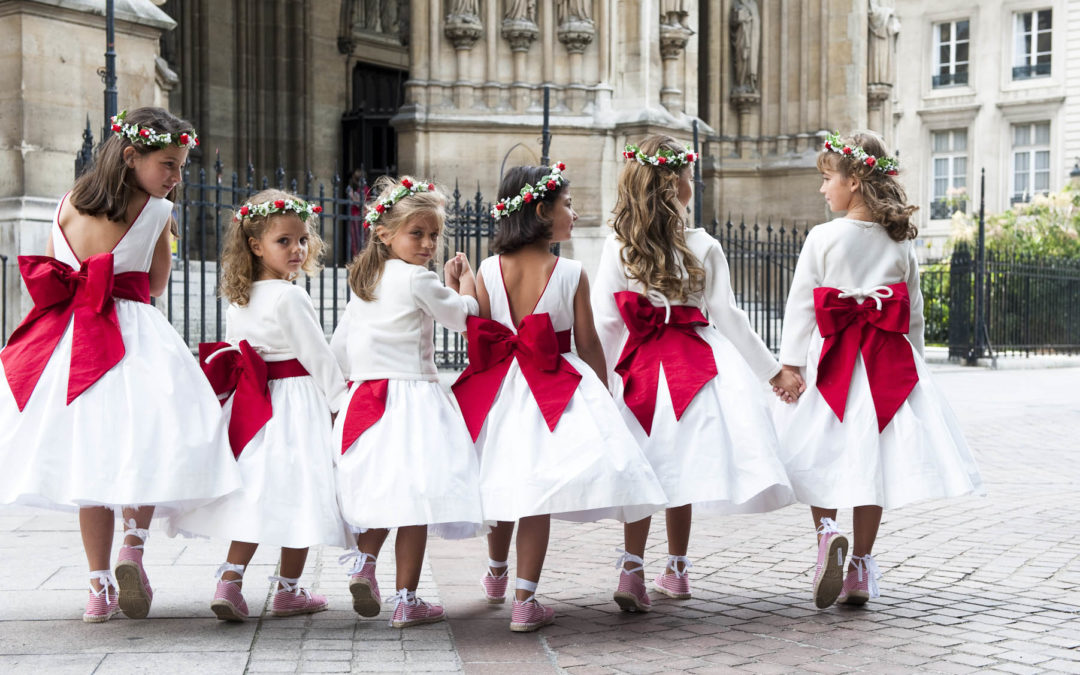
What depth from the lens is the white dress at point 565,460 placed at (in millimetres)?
4086

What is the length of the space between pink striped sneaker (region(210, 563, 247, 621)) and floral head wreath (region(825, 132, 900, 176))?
262 centimetres

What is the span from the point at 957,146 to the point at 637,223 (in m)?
38.3

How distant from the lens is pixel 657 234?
15.1ft

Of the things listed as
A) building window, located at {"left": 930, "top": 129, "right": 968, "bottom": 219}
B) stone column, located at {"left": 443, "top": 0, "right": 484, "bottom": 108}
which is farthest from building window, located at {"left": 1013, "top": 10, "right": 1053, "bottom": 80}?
stone column, located at {"left": 443, "top": 0, "right": 484, "bottom": 108}

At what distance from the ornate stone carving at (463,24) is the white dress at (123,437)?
39.2ft

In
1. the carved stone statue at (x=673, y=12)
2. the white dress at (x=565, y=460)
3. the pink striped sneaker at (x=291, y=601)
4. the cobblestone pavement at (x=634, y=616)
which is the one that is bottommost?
the cobblestone pavement at (x=634, y=616)

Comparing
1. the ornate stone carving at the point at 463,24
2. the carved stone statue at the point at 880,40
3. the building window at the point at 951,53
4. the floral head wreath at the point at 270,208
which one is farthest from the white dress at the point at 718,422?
the building window at the point at 951,53

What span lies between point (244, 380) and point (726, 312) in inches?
67.4

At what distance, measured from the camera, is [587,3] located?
16156mm

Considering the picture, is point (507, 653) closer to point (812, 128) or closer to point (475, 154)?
point (475, 154)

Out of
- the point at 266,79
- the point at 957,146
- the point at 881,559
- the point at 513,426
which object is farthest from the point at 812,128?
the point at 957,146

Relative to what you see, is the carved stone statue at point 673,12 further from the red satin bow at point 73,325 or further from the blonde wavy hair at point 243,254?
the red satin bow at point 73,325

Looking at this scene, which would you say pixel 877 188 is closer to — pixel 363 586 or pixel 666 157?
pixel 666 157

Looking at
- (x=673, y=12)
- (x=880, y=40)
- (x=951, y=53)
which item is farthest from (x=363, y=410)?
(x=951, y=53)
